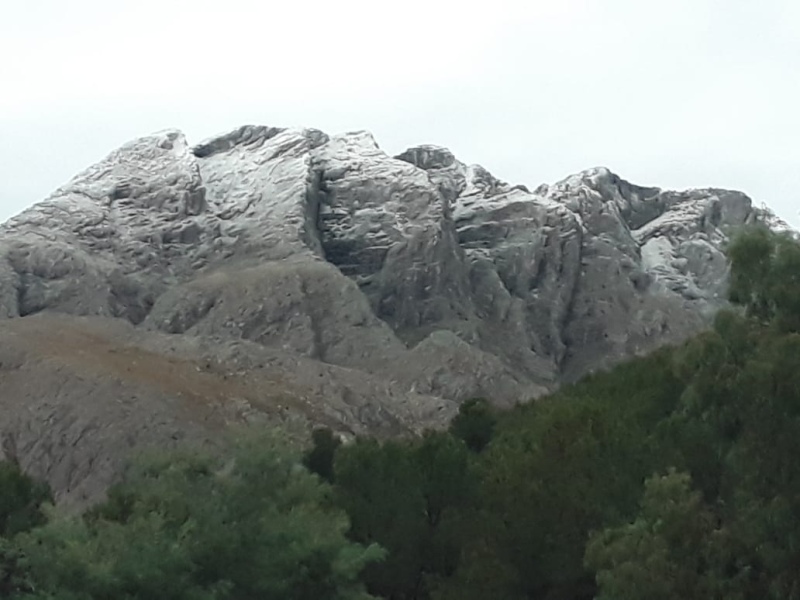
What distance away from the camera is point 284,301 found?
506ft

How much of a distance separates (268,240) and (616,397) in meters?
125

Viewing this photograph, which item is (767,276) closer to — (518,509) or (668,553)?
(668,553)

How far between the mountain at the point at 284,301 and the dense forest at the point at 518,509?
219 ft

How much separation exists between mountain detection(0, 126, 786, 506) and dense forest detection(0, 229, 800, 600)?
66.6 meters

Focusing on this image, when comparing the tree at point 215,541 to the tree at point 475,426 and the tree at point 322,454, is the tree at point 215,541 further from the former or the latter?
the tree at point 322,454

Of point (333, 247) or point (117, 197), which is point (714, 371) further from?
point (117, 197)

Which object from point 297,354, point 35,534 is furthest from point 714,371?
point 297,354

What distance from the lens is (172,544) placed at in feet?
90.2

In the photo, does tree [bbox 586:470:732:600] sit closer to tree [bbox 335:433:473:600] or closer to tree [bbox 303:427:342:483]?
tree [bbox 335:433:473:600]

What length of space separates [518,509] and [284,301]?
12012 centimetres

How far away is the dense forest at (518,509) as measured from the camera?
22000mm

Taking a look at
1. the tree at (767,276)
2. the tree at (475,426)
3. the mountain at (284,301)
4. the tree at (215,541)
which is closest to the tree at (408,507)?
the tree at (215,541)

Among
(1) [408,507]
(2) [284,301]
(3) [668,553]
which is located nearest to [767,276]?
(3) [668,553]

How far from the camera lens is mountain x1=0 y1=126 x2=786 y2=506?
116 metres
